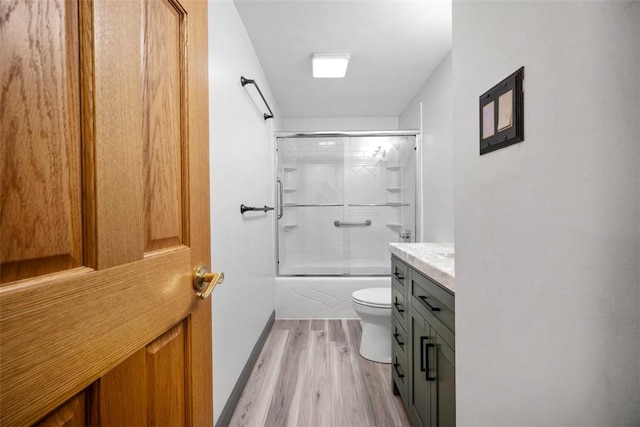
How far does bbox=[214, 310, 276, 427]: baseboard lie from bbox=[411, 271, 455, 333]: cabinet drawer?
107 cm

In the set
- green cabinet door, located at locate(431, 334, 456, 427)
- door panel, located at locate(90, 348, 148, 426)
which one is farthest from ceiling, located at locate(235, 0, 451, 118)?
door panel, located at locate(90, 348, 148, 426)

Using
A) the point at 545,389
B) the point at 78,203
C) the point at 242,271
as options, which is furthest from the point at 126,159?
the point at 242,271

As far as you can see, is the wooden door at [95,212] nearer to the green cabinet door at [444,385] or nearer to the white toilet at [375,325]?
the green cabinet door at [444,385]

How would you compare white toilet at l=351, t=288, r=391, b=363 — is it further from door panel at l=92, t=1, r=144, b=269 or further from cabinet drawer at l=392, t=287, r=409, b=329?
door panel at l=92, t=1, r=144, b=269

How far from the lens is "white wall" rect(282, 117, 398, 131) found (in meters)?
4.12

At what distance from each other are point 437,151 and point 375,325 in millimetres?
1527

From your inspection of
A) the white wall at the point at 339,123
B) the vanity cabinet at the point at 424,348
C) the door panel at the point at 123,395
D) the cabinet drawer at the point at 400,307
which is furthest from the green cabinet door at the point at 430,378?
the white wall at the point at 339,123

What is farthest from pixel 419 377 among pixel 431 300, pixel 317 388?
pixel 317 388

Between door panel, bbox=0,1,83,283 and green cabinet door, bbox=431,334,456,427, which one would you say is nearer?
door panel, bbox=0,1,83,283

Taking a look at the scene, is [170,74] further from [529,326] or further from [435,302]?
[435,302]

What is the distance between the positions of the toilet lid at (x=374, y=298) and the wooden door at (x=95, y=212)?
160cm

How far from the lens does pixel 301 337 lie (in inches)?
105

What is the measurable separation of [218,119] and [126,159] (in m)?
1.12

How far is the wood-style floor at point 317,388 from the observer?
1623 millimetres
